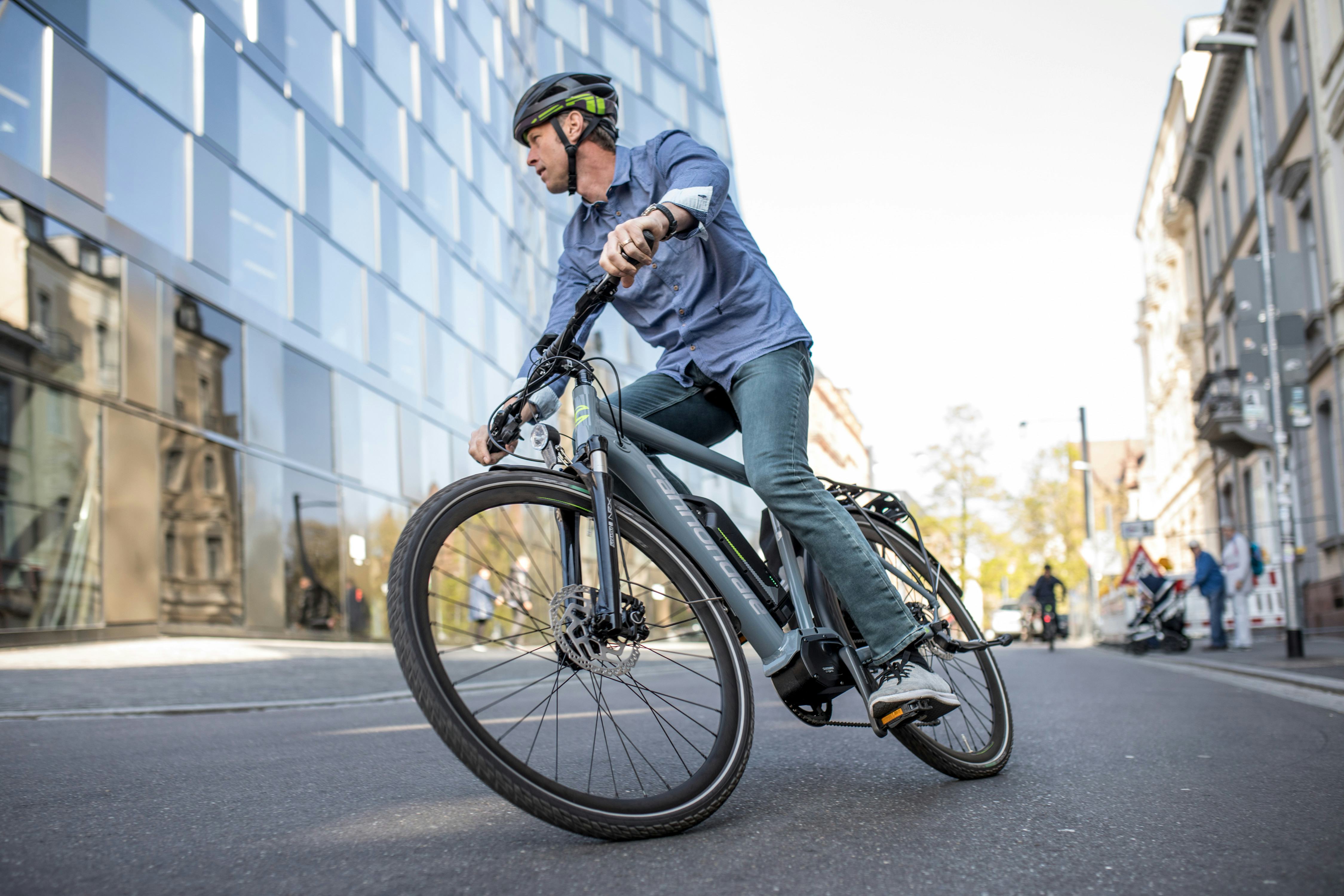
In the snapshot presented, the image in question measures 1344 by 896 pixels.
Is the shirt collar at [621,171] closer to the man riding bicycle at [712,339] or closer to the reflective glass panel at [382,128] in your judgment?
the man riding bicycle at [712,339]

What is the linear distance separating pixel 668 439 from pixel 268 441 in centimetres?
1295

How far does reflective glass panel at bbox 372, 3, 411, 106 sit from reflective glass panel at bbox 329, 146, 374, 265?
2233 mm

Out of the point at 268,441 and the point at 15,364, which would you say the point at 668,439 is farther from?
the point at 268,441

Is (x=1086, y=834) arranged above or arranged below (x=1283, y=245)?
below

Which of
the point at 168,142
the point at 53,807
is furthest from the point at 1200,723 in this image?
the point at 168,142

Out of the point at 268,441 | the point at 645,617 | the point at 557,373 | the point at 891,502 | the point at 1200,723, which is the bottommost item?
the point at 1200,723

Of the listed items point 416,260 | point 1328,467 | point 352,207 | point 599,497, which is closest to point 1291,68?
point 1328,467

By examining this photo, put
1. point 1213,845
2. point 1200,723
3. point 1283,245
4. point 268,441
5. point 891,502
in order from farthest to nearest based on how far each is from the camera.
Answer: point 1283,245 → point 268,441 → point 1200,723 → point 891,502 → point 1213,845

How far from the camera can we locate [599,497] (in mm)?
2777

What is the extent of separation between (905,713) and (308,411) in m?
14.4

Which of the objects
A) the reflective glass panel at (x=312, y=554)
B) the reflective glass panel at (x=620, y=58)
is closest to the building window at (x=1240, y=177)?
the reflective glass panel at (x=620, y=58)

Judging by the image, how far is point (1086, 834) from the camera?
8.35 feet

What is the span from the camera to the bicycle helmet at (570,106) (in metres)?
3.12

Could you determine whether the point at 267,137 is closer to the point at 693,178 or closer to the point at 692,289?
the point at 692,289
